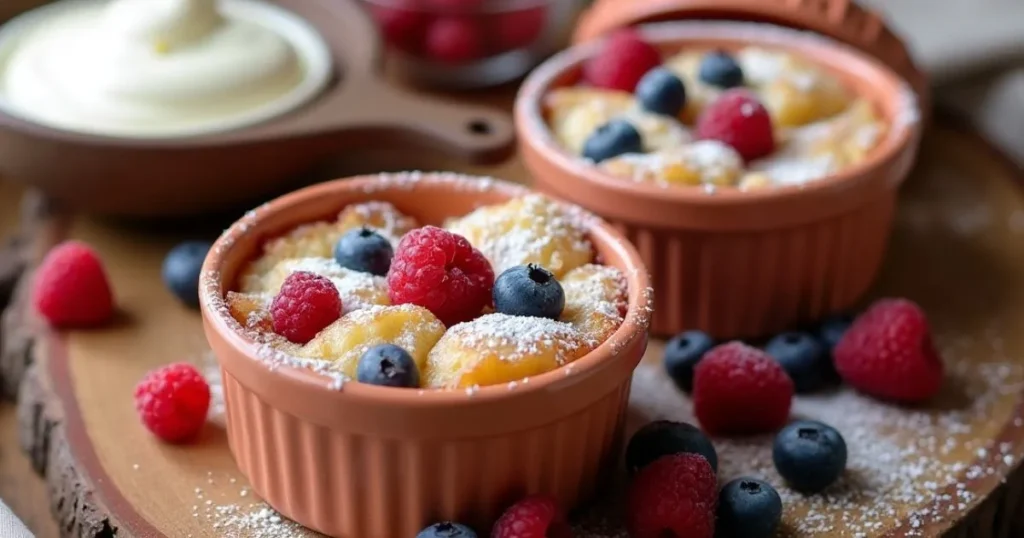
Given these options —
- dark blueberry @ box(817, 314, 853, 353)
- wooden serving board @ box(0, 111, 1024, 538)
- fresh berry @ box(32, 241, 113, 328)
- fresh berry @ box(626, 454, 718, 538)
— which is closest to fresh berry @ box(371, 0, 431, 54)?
wooden serving board @ box(0, 111, 1024, 538)

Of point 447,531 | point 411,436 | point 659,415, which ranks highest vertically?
point 411,436

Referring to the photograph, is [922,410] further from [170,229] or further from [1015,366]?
→ [170,229]

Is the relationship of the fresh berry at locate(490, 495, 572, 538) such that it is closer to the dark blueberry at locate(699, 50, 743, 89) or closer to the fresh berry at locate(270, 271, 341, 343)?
the fresh berry at locate(270, 271, 341, 343)

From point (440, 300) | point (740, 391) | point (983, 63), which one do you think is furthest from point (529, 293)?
point (983, 63)

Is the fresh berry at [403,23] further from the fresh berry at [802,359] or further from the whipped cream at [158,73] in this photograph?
the fresh berry at [802,359]

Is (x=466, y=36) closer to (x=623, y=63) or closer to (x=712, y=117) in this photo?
(x=623, y=63)

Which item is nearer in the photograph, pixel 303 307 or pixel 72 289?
pixel 303 307

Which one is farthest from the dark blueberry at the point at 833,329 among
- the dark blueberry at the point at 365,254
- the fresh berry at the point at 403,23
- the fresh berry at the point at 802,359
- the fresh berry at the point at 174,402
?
the fresh berry at the point at 403,23
